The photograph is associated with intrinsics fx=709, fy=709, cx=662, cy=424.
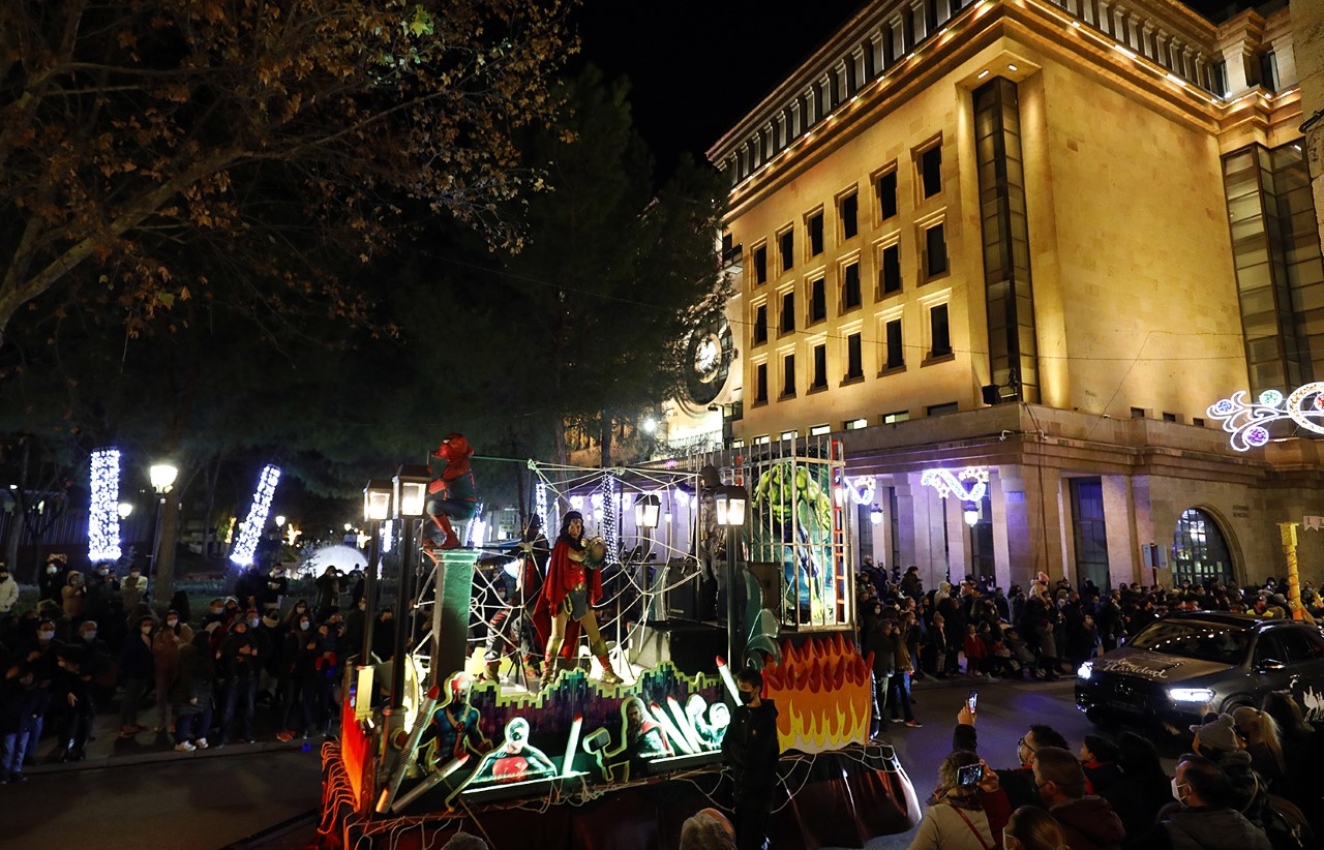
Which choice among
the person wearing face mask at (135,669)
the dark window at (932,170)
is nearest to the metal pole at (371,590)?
the person wearing face mask at (135,669)

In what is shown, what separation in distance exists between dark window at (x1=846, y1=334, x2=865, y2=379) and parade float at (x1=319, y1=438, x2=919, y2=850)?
930 inches

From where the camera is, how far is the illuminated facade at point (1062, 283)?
23625 millimetres

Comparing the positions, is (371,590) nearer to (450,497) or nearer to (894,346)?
(450,497)

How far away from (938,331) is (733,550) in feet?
78.6

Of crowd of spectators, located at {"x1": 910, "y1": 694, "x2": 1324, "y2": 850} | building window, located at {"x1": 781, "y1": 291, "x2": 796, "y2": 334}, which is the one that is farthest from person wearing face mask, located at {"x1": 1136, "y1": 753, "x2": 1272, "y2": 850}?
Result: building window, located at {"x1": 781, "y1": 291, "x2": 796, "y2": 334}

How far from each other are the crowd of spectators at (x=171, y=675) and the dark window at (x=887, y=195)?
27488 millimetres

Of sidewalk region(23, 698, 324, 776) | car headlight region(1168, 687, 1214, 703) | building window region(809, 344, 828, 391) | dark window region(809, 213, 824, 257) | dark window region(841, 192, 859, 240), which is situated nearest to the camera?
sidewalk region(23, 698, 324, 776)

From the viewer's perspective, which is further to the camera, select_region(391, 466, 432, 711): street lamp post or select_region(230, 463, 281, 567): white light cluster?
select_region(230, 463, 281, 567): white light cluster

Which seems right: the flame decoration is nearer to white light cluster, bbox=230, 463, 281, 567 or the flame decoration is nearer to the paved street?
the paved street

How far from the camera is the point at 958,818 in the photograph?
357 cm

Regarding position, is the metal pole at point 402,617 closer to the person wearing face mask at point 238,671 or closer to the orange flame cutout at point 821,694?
the orange flame cutout at point 821,694

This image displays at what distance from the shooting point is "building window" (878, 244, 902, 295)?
3048 cm

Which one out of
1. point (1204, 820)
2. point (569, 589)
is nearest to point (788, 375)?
point (569, 589)

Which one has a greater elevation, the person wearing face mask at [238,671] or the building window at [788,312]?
the building window at [788,312]
